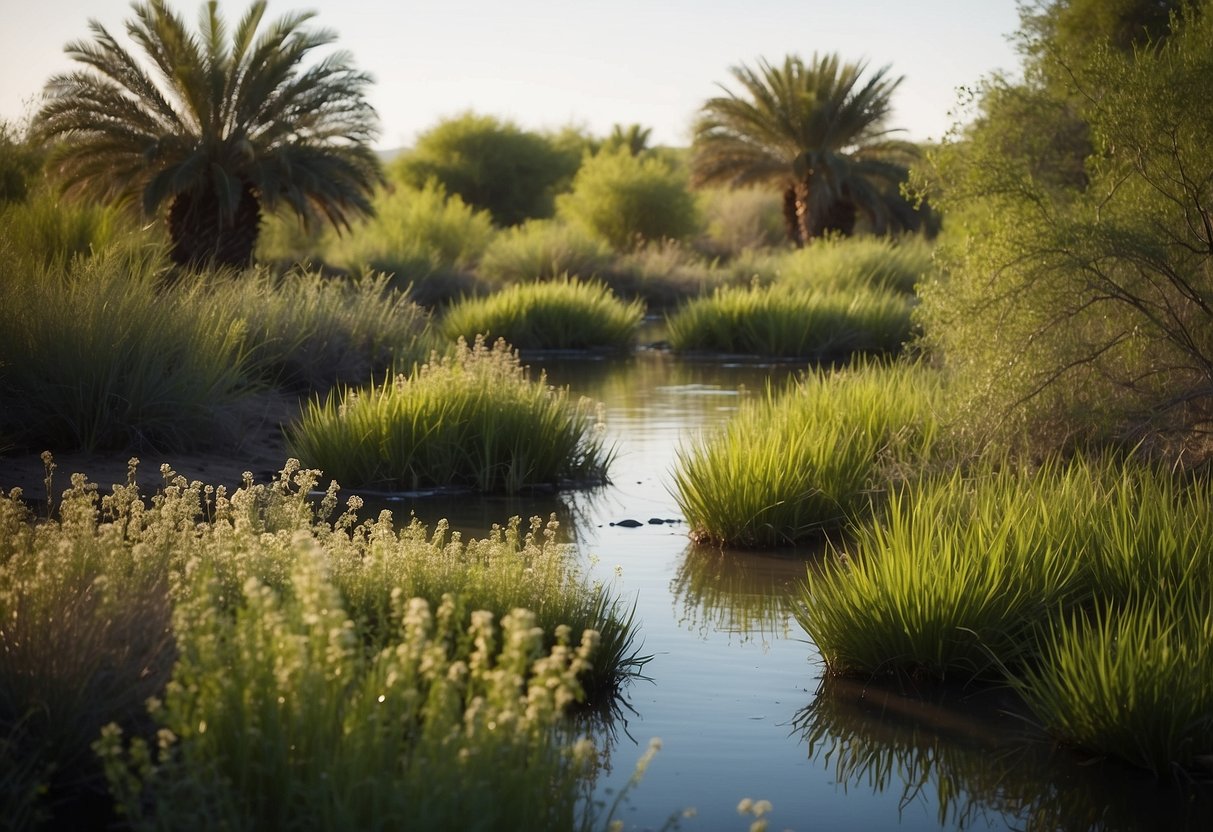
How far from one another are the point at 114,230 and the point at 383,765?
52.7 ft

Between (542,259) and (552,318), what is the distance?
787cm

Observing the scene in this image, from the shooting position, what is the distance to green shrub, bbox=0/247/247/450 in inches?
443

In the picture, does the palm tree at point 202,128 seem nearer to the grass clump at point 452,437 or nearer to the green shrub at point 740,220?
the grass clump at point 452,437

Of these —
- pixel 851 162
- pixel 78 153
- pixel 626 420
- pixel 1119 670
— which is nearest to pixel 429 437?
pixel 626 420

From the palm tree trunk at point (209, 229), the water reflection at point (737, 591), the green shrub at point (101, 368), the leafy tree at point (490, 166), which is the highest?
the leafy tree at point (490, 166)

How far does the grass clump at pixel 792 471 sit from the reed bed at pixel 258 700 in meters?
3.86

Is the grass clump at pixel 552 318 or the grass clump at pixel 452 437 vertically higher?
the grass clump at pixel 552 318

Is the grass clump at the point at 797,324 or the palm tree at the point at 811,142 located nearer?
the grass clump at the point at 797,324

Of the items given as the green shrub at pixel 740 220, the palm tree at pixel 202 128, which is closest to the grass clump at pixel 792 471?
the palm tree at pixel 202 128

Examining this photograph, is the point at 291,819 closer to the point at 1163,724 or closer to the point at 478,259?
the point at 1163,724

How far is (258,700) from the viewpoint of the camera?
4008 mm

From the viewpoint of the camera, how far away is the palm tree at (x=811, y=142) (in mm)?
Answer: 34062

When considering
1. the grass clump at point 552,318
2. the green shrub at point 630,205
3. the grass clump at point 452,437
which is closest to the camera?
the grass clump at point 452,437

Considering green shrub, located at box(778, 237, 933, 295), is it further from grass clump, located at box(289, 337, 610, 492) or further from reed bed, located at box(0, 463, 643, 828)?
reed bed, located at box(0, 463, 643, 828)
